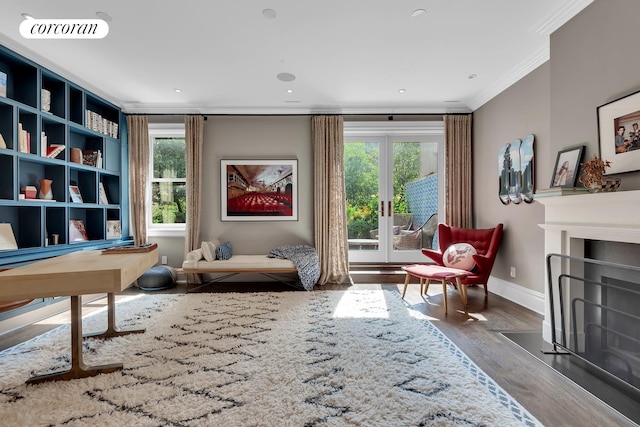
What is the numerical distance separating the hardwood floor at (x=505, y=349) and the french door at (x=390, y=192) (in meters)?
0.79

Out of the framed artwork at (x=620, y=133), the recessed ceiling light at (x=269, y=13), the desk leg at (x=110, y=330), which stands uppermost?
the recessed ceiling light at (x=269, y=13)

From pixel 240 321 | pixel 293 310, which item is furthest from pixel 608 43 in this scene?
pixel 240 321

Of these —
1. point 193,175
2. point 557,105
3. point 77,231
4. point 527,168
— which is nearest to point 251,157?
point 193,175

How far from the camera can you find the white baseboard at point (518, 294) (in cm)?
316

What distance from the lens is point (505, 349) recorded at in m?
2.31

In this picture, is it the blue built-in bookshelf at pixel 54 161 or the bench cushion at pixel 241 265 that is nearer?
the blue built-in bookshelf at pixel 54 161

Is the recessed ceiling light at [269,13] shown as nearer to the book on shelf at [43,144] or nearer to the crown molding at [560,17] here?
the crown molding at [560,17]

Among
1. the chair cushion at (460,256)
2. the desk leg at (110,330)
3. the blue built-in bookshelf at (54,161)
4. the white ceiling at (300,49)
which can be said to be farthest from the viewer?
the chair cushion at (460,256)

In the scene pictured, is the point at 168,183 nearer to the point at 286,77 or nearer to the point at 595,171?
the point at 286,77

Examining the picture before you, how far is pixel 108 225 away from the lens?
428cm

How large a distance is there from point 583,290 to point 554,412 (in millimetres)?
1026

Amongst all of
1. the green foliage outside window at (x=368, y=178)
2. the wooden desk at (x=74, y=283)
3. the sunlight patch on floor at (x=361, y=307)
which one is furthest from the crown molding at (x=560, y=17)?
the wooden desk at (x=74, y=283)

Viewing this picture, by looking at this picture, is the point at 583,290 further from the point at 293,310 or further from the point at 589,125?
the point at 293,310

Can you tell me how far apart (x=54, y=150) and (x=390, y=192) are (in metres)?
4.36
